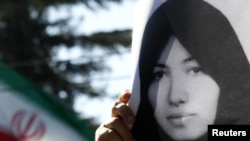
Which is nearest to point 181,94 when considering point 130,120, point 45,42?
Result: point 130,120

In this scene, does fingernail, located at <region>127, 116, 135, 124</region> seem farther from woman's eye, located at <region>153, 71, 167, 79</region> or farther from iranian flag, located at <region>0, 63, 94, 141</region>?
iranian flag, located at <region>0, 63, 94, 141</region>

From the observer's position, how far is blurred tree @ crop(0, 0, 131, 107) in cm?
1140

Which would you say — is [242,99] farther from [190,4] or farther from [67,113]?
[67,113]

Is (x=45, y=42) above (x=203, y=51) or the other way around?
above

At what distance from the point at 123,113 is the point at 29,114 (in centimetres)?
420

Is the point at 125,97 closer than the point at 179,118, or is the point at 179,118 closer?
the point at 179,118

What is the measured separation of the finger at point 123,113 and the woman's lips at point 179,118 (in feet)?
0.27

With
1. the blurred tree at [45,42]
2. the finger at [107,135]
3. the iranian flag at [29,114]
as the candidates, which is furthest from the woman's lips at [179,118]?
the blurred tree at [45,42]

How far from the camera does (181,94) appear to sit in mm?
1783

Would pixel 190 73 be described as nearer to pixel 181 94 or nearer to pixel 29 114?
pixel 181 94

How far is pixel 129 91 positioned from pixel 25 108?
4136 mm

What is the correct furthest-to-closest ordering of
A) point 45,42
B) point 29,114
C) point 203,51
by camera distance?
point 45,42 < point 29,114 < point 203,51

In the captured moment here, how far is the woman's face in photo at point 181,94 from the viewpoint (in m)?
1.75

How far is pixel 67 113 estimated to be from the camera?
5.91 meters
